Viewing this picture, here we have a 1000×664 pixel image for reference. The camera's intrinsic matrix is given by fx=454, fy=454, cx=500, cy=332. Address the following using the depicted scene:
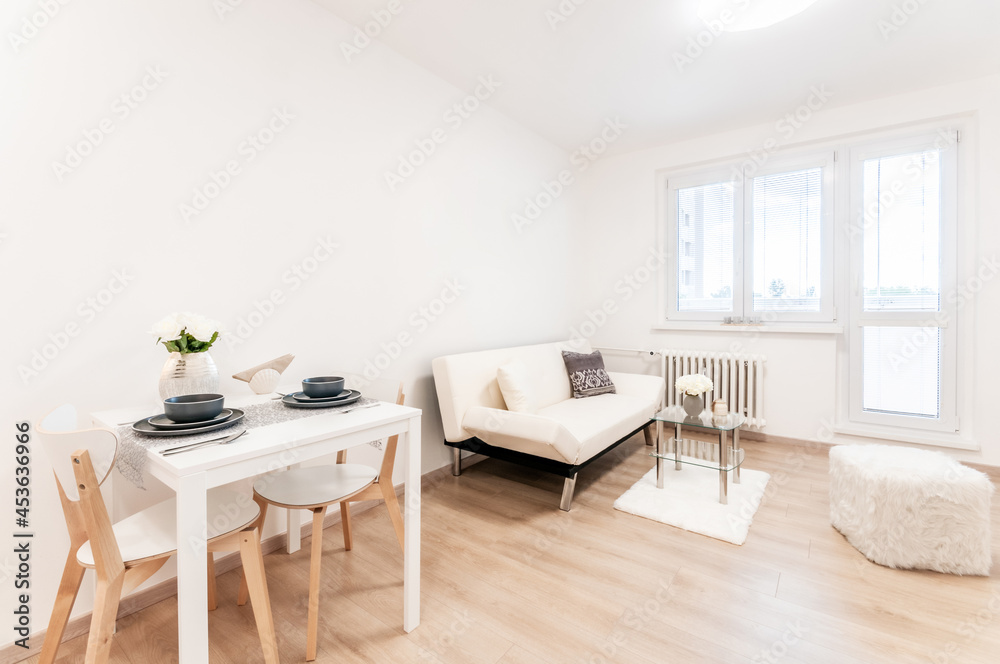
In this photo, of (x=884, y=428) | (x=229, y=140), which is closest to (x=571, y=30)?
(x=229, y=140)

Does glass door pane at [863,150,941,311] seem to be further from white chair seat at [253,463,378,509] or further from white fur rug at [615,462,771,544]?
white chair seat at [253,463,378,509]

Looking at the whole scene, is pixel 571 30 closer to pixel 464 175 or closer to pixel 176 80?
pixel 464 175

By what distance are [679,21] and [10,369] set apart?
3192mm

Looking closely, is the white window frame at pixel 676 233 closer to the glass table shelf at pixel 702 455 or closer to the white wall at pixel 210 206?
the glass table shelf at pixel 702 455

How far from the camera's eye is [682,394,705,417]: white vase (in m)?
2.83

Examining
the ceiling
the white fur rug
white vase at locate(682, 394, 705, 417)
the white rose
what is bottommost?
the white fur rug

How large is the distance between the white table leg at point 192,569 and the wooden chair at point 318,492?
0.41 meters

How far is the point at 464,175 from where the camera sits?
3211mm

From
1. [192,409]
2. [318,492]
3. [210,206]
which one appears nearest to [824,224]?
[318,492]

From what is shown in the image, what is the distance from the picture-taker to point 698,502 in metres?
2.59

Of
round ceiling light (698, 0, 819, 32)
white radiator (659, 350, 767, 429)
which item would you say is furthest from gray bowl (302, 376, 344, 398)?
white radiator (659, 350, 767, 429)

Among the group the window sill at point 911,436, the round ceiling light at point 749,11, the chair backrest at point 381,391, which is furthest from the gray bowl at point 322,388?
the window sill at point 911,436

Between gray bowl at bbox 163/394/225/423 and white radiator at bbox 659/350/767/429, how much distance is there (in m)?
3.62

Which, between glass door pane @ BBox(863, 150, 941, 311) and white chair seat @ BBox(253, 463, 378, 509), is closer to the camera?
white chair seat @ BBox(253, 463, 378, 509)
